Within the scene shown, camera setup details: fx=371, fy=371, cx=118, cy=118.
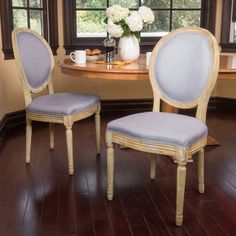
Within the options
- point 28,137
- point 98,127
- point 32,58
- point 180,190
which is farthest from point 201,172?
point 32,58

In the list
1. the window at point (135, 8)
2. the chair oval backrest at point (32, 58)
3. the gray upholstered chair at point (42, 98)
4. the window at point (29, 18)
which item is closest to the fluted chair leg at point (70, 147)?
the gray upholstered chair at point (42, 98)

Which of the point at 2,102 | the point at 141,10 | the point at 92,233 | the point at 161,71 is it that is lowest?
the point at 92,233

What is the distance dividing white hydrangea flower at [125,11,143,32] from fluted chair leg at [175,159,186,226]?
119 centimetres

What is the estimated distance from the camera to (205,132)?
6.22ft

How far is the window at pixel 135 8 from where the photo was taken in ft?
12.7

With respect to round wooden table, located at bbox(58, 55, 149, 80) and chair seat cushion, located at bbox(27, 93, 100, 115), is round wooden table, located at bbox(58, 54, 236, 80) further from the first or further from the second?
chair seat cushion, located at bbox(27, 93, 100, 115)

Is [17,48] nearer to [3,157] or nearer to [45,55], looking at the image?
[45,55]

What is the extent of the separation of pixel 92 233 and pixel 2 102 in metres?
1.92

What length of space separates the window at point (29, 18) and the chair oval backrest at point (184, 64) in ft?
5.51

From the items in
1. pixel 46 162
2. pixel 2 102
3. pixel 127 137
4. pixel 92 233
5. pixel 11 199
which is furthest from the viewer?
pixel 2 102

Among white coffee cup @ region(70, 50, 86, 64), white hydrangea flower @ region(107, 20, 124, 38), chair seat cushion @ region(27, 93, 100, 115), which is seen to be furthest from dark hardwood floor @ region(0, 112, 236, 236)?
white hydrangea flower @ region(107, 20, 124, 38)

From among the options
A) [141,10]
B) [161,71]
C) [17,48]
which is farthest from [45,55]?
[161,71]

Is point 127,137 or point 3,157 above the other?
point 127,137

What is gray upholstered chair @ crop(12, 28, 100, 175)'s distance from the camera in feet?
7.84
